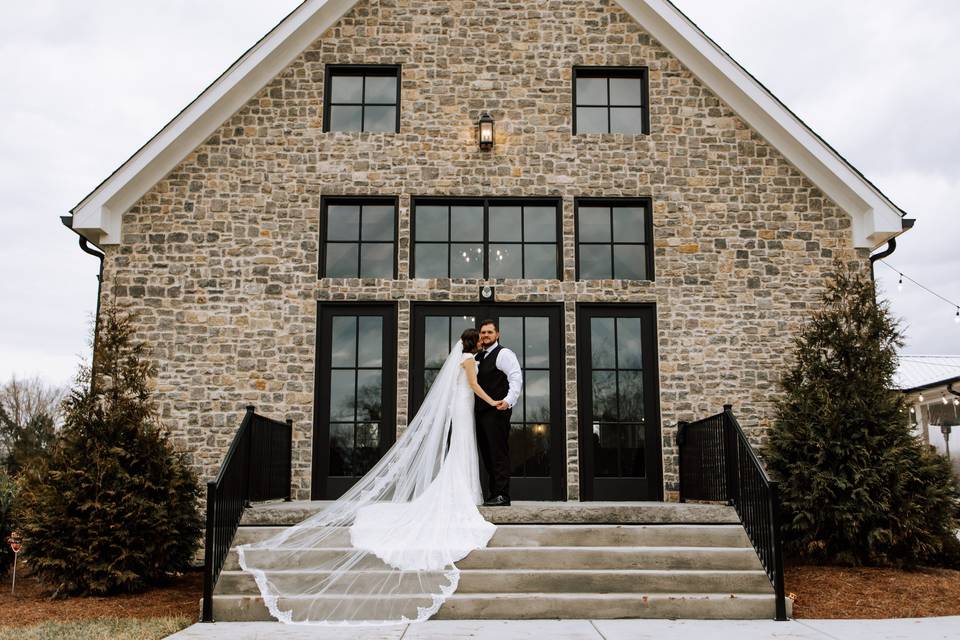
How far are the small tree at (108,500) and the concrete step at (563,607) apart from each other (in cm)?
170

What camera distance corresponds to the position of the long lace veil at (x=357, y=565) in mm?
6000

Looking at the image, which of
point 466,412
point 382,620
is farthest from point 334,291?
point 382,620

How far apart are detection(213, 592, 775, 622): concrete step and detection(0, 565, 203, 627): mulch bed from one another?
463 mm

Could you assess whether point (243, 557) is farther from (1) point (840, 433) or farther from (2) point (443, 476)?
(1) point (840, 433)

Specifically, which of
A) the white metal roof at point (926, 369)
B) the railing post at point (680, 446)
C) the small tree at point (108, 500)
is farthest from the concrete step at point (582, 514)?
the white metal roof at point (926, 369)

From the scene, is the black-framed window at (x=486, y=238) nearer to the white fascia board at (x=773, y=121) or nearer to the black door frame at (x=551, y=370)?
the black door frame at (x=551, y=370)

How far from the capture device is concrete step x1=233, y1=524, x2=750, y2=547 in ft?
22.4

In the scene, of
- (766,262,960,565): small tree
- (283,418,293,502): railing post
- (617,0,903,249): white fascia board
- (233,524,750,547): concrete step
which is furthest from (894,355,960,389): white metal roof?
(283,418,293,502): railing post

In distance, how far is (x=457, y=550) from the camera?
21.3 feet

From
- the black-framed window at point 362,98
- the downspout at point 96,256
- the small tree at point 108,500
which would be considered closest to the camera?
the small tree at point 108,500

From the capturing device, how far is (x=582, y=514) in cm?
709

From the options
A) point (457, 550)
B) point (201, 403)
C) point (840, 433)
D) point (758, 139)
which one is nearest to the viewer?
point (457, 550)

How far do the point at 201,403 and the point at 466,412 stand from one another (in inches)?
142

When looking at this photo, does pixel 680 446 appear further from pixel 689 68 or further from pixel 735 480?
pixel 689 68
